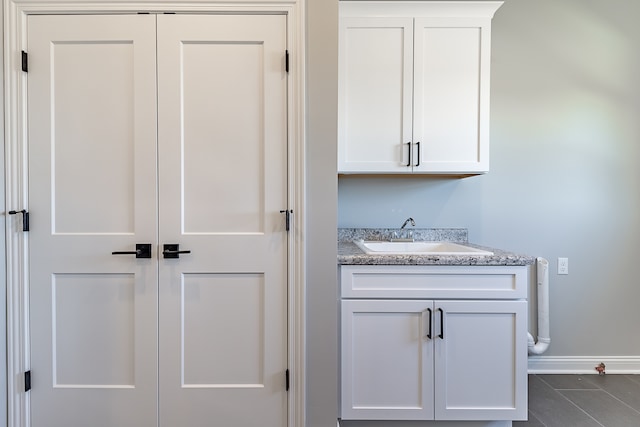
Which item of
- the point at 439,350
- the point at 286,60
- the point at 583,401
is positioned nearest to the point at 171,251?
the point at 286,60

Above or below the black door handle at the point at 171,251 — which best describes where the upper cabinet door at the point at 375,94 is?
above

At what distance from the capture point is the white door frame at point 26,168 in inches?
53.0

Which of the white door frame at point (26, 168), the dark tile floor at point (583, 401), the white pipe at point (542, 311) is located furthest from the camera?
the white pipe at point (542, 311)

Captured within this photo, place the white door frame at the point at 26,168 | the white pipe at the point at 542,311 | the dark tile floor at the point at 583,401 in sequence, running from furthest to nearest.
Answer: the white pipe at the point at 542,311 < the dark tile floor at the point at 583,401 < the white door frame at the point at 26,168

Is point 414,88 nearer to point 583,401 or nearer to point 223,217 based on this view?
point 223,217

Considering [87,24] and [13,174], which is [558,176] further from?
[13,174]

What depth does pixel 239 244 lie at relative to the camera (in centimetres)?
138

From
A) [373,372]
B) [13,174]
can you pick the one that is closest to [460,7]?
[373,372]

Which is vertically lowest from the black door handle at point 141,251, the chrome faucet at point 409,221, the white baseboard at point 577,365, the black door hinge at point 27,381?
the white baseboard at point 577,365

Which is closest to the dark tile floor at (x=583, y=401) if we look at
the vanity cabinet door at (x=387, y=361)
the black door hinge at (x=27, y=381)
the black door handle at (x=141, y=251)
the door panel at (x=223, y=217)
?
the vanity cabinet door at (x=387, y=361)

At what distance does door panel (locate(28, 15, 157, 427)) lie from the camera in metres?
1.37

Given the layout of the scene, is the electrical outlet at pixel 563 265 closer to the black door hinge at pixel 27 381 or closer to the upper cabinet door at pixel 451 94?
the upper cabinet door at pixel 451 94

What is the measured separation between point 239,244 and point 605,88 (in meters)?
2.63

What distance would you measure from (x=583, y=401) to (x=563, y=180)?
1372 mm
